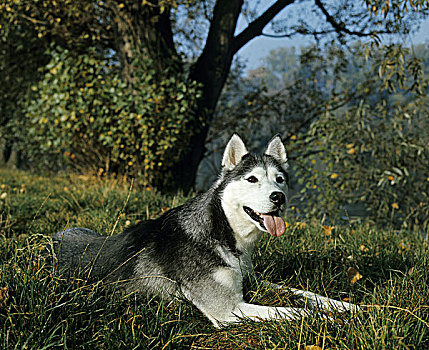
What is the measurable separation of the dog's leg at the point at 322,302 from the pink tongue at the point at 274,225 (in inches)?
19.4

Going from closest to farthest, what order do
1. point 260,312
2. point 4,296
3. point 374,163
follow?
point 4,296
point 260,312
point 374,163

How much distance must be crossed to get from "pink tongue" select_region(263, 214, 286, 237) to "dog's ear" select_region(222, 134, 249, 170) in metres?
0.58

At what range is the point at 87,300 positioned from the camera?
261cm

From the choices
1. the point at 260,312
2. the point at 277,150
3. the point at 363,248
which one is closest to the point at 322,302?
the point at 260,312

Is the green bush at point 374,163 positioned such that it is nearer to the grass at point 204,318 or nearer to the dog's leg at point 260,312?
the grass at point 204,318

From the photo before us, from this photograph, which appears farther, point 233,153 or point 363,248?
point 363,248

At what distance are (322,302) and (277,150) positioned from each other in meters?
1.28

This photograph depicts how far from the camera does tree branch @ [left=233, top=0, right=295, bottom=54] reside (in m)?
9.66

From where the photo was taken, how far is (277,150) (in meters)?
3.41

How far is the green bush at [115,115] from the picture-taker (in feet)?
26.4

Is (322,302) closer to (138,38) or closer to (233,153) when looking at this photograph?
(233,153)

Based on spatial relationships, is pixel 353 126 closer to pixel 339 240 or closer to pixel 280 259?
pixel 339 240

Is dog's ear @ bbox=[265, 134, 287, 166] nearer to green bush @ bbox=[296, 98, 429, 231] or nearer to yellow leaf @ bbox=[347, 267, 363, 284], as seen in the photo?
yellow leaf @ bbox=[347, 267, 363, 284]

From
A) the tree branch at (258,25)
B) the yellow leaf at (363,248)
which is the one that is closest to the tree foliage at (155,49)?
the tree branch at (258,25)
